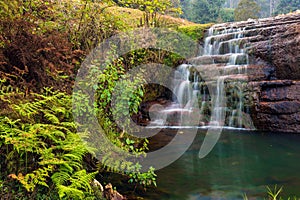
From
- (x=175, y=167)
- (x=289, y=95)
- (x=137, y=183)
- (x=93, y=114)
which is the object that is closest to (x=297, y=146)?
(x=289, y=95)

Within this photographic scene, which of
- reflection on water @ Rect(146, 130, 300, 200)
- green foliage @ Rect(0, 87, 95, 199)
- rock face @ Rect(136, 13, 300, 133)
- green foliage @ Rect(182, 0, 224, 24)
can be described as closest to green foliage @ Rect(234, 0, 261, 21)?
green foliage @ Rect(182, 0, 224, 24)

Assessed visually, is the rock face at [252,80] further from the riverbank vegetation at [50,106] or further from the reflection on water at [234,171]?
the riverbank vegetation at [50,106]

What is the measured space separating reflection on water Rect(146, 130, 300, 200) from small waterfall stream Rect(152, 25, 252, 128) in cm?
223

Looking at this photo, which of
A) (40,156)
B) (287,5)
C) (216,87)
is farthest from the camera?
(287,5)

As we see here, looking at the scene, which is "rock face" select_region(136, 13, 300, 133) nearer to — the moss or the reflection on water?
the reflection on water

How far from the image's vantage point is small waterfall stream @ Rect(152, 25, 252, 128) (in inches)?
368

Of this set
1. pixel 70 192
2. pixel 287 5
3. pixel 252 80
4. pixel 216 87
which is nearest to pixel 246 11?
pixel 287 5

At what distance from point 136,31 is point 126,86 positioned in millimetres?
5251

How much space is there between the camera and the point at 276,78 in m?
9.72

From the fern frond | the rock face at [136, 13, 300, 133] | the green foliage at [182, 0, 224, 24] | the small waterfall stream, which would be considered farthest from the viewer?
the green foliage at [182, 0, 224, 24]

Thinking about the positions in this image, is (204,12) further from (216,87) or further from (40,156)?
(40,156)

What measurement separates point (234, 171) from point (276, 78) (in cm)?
601

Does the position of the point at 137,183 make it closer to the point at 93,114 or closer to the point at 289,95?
the point at 93,114

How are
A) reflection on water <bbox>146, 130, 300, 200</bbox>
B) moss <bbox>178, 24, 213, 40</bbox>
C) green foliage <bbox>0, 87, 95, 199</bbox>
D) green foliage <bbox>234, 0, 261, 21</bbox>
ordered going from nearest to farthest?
green foliage <bbox>0, 87, 95, 199</bbox>, reflection on water <bbox>146, 130, 300, 200</bbox>, moss <bbox>178, 24, 213, 40</bbox>, green foliage <bbox>234, 0, 261, 21</bbox>
